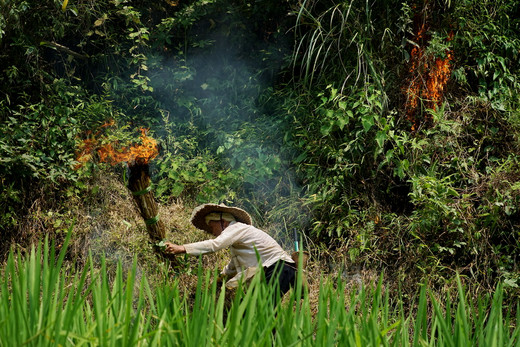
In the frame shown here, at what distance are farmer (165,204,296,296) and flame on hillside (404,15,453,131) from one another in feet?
6.27

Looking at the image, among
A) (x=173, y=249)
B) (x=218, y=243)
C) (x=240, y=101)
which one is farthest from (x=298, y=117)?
(x=173, y=249)

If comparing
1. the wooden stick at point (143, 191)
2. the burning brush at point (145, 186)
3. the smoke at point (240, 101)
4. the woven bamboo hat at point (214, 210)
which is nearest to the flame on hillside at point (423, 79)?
the smoke at point (240, 101)

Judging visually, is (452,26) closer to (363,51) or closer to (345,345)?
(363,51)

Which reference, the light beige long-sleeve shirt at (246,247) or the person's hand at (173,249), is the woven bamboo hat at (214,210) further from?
the person's hand at (173,249)

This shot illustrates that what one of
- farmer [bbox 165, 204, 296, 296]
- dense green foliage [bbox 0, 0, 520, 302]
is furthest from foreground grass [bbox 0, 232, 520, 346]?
dense green foliage [bbox 0, 0, 520, 302]

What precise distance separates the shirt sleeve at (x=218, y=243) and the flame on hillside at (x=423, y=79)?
2.09 m

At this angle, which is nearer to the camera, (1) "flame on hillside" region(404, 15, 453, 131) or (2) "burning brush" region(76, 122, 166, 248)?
(2) "burning brush" region(76, 122, 166, 248)

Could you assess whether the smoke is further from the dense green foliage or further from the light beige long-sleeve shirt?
the light beige long-sleeve shirt

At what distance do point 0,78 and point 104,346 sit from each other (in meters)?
4.87

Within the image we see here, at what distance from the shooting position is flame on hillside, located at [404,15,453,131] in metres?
5.10

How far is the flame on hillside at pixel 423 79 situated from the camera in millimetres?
5102

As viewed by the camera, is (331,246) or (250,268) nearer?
(250,268)

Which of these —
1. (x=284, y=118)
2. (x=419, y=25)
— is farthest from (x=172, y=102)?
→ (x=419, y=25)

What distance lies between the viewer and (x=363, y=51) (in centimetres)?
500
